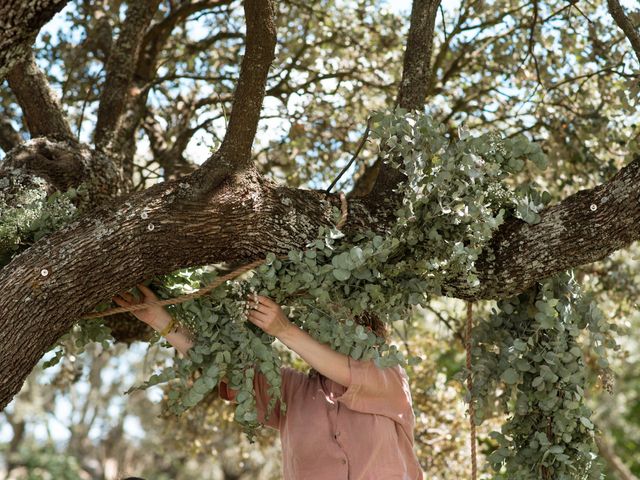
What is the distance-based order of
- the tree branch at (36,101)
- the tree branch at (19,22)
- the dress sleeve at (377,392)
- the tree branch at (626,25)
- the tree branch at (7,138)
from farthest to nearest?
the tree branch at (7,138) < the tree branch at (36,101) < the tree branch at (626,25) < the dress sleeve at (377,392) < the tree branch at (19,22)

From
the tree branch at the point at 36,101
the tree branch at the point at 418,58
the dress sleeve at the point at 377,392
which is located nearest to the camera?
the dress sleeve at the point at 377,392

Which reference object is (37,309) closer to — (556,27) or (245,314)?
(245,314)

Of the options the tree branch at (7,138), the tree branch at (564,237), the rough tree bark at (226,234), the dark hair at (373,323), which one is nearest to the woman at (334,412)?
the dark hair at (373,323)

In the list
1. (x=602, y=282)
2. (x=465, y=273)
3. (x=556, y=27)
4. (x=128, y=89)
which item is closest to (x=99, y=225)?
(x=465, y=273)

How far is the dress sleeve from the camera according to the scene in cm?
324

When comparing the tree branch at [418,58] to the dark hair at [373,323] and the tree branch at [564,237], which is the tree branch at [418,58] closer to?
the tree branch at [564,237]

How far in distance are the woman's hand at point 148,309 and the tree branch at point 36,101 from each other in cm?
122

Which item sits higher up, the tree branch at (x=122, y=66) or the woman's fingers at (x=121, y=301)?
the tree branch at (x=122, y=66)

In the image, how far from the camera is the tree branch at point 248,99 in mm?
3113

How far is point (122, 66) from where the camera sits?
4633mm

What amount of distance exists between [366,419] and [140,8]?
2.62 m

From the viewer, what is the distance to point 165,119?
595 centimetres

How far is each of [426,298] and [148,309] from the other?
1.01 meters

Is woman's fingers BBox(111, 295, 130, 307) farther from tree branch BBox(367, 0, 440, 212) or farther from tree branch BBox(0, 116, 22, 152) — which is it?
tree branch BBox(0, 116, 22, 152)
